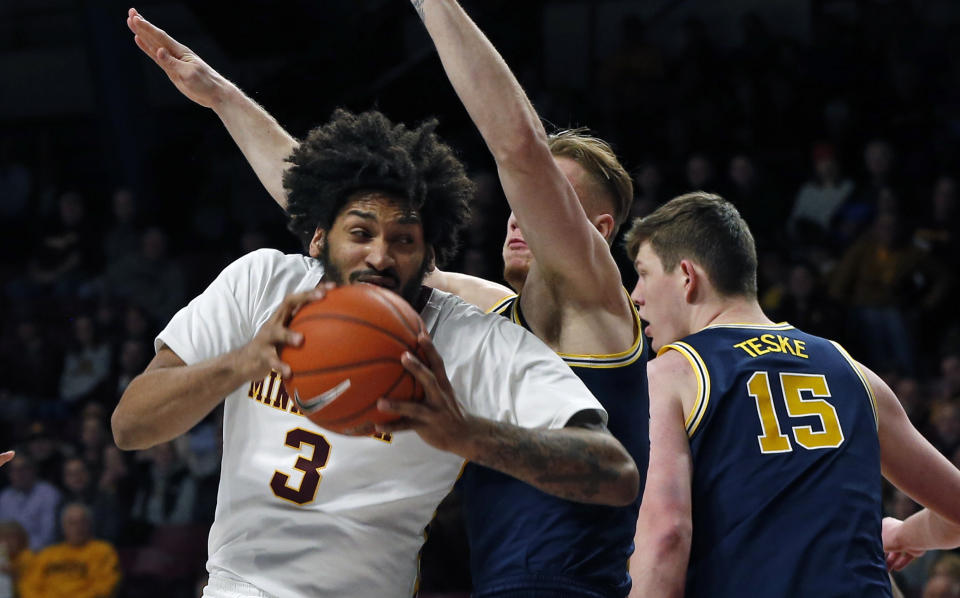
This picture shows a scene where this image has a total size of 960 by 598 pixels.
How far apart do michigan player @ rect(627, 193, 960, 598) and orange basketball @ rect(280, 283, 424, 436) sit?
4.07 feet

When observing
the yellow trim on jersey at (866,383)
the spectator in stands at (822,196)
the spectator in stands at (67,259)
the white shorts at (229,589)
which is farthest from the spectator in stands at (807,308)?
the spectator in stands at (67,259)

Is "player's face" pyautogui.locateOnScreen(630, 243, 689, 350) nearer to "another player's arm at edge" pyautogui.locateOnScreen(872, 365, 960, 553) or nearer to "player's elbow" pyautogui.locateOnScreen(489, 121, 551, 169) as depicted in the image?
"another player's arm at edge" pyautogui.locateOnScreen(872, 365, 960, 553)

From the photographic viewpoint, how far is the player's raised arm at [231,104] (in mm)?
4109

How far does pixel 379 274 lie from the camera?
2.97 meters

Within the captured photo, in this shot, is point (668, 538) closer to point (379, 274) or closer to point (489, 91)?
point (379, 274)

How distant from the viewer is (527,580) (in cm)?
308

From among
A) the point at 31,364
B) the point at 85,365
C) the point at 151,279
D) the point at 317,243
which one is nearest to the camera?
the point at 317,243

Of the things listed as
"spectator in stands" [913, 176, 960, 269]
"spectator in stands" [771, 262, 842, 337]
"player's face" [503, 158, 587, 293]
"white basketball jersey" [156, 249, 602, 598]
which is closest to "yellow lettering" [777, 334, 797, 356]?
"player's face" [503, 158, 587, 293]

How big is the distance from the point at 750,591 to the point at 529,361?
116 centimetres

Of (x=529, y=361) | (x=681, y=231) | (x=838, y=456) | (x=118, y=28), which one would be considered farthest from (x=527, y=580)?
(x=118, y=28)

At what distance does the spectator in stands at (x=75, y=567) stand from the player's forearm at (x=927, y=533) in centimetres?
695

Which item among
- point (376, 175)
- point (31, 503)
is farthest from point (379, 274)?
point (31, 503)

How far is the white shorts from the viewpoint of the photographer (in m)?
2.94

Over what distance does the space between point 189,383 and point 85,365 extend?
9.27 meters
